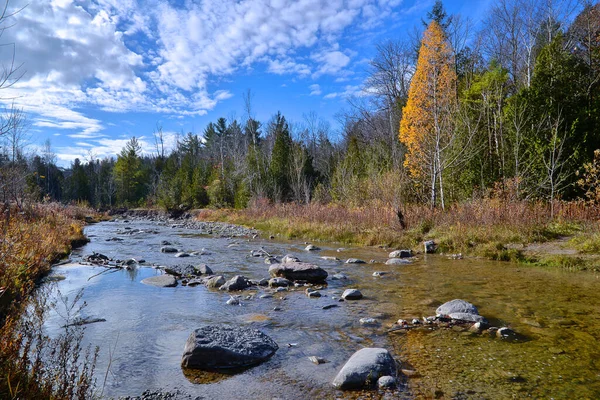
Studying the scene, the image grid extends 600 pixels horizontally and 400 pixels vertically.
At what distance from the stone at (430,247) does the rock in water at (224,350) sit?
902 cm

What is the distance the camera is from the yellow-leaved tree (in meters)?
17.6

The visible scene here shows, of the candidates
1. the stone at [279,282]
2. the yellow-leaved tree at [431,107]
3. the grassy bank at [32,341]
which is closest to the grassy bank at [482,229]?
the yellow-leaved tree at [431,107]

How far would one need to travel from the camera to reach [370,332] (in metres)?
5.37

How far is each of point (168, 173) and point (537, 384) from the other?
1967 inches

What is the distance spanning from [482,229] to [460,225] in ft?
2.58

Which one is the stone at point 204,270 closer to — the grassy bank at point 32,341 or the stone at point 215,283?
the stone at point 215,283

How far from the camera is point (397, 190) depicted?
656 inches

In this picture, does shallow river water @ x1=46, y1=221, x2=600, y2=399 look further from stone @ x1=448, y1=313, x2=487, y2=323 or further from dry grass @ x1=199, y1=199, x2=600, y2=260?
dry grass @ x1=199, y1=199, x2=600, y2=260

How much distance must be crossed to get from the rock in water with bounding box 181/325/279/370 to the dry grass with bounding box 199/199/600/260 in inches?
351

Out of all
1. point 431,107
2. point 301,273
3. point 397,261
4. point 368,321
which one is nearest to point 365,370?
point 368,321

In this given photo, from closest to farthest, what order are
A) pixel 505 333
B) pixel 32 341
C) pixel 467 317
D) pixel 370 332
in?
pixel 32 341 < pixel 505 333 < pixel 370 332 < pixel 467 317

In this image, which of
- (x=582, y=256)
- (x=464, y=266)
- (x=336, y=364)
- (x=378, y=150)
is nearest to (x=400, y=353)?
(x=336, y=364)

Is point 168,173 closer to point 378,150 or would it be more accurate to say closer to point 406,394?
point 378,150

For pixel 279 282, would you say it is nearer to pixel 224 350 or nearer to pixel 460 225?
pixel 224 350
